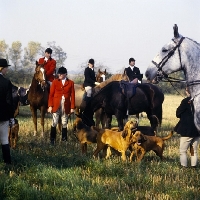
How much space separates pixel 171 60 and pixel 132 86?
6089 mm

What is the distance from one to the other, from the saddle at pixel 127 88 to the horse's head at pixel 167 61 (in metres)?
5.48

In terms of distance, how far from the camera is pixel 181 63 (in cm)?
669

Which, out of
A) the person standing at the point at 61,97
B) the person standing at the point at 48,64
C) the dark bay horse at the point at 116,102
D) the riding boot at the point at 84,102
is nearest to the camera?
the person standing at the point at 61,97

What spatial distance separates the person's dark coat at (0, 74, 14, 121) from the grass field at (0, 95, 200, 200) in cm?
89

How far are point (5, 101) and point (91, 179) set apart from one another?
228 centimetres

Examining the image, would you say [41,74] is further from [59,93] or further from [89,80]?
[89,80]

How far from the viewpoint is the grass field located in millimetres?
5568

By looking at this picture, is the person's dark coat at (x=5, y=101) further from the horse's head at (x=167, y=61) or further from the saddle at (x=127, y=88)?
the saddle at (x=127, y=88)

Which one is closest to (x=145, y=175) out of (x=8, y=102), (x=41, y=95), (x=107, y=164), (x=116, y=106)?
(x=107, y=164)

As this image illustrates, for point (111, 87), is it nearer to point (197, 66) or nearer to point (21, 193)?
point (197, 66)

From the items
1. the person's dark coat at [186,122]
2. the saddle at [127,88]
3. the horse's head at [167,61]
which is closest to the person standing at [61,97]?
the saddle at [127,88]

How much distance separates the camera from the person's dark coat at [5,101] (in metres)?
7.29

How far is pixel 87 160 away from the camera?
25.7 ft

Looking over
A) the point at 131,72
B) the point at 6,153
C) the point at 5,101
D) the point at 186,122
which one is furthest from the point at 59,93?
the point at 131,72
